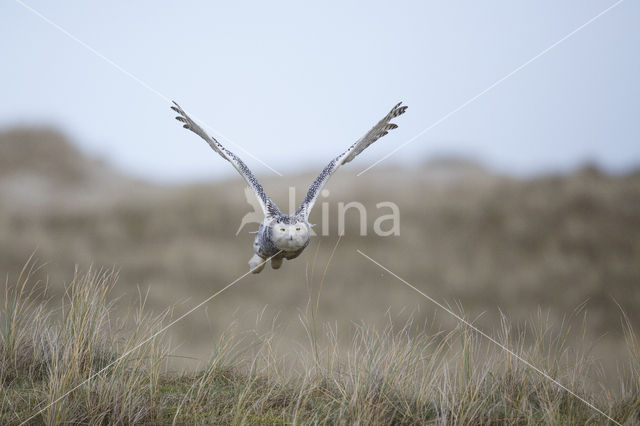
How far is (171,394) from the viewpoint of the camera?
5.36 m

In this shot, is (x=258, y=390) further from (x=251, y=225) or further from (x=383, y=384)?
(x=251, y=225)

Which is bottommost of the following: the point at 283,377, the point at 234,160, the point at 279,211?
the point at 283,377

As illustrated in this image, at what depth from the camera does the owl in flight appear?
18.6ft

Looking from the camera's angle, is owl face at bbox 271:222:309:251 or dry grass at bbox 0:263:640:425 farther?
owl face at bbox 271:222:309:251

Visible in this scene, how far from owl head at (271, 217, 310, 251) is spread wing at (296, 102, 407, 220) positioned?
18.5 inches

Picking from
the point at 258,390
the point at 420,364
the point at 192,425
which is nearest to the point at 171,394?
the point at 192,425

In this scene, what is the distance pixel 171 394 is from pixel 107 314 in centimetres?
106

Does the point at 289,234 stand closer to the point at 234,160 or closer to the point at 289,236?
the point at 289,236

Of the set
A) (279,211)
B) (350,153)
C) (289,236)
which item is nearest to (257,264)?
(279,211)

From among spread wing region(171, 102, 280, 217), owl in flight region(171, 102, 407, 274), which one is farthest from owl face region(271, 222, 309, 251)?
spread wing region(171, 102, 280, 217)

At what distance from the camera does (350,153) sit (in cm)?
639

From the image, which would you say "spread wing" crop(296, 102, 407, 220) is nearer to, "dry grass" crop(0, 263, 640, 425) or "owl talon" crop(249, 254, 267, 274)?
"owl talon" crop(249, 254, 267, 274)

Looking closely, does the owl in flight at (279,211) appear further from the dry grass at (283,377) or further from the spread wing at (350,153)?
the dry grass at (283,377)

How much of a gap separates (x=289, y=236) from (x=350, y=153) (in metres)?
1.40
